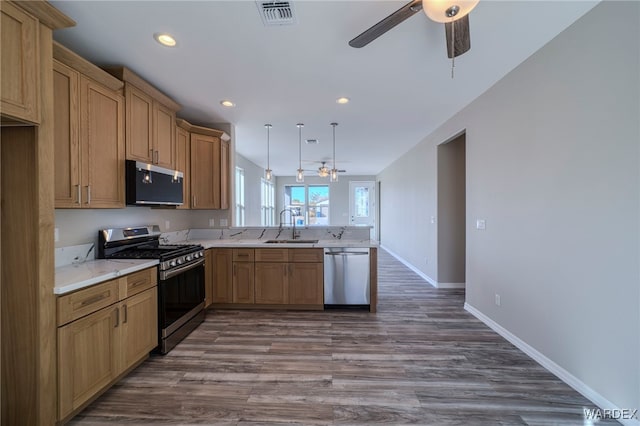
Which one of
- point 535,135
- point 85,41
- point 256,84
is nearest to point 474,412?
point 535,135

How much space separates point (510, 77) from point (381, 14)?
165 cm

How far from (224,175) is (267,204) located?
524 cm

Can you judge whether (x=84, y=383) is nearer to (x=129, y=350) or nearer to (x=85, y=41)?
(x=129, y=350)

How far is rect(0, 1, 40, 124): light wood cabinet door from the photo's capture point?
1.40 metres

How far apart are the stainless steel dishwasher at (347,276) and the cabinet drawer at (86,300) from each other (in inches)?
89.2

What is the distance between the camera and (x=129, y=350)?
210 cm

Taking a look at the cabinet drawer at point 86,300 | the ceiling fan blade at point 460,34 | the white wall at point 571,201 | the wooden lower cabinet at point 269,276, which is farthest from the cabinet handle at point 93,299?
the white wall at point 571,201

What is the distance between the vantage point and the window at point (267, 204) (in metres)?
8.77

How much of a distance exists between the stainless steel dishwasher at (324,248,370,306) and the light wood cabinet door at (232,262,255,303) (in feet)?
3.26

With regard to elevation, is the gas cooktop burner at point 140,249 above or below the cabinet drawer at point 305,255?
above

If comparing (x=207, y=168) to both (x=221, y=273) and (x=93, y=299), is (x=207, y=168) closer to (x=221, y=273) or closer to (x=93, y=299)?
(x=221, y=273)

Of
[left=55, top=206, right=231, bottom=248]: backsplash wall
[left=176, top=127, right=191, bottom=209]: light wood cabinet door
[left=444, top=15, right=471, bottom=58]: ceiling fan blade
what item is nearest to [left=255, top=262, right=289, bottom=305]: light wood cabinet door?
[left=55, top=206, right=231, bottom=248]: backsplash wall

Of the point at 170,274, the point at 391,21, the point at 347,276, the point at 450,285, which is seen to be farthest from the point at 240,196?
the point at 391,21

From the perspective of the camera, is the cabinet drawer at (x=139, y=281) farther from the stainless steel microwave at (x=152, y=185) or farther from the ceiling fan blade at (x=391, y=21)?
the ceiling fan blade at (x=391, y=21)
